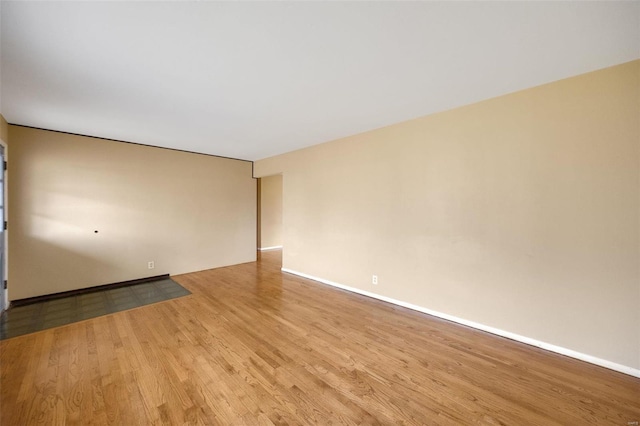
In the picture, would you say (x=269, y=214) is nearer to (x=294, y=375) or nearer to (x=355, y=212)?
(x=355, y=212)

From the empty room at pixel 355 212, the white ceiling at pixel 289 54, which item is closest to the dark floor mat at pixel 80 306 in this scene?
the empty room at pixel 355 212

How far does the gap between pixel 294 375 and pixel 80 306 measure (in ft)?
10.8

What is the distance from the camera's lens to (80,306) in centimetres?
321

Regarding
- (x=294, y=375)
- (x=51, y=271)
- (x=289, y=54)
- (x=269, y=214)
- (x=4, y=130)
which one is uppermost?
(x=289, y=54)

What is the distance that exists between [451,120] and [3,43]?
3846mm

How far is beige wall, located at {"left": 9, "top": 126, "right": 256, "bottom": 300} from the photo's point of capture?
3.35m

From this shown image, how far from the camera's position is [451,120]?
277cm

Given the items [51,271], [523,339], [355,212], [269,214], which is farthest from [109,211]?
[523,339]

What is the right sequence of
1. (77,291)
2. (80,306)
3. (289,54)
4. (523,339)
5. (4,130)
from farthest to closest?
(77,291) → (80,306) → (4,130) → (523,339) → (289,54)

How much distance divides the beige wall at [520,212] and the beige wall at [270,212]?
4.44 meters

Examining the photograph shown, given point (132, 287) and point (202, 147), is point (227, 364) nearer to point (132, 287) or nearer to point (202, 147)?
point (132, 287)

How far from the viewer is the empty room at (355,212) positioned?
5.01ft

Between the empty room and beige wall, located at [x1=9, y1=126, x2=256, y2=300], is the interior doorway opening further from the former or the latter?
the empty room

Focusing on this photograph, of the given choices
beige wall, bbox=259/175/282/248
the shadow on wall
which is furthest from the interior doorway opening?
the shadow on wall
